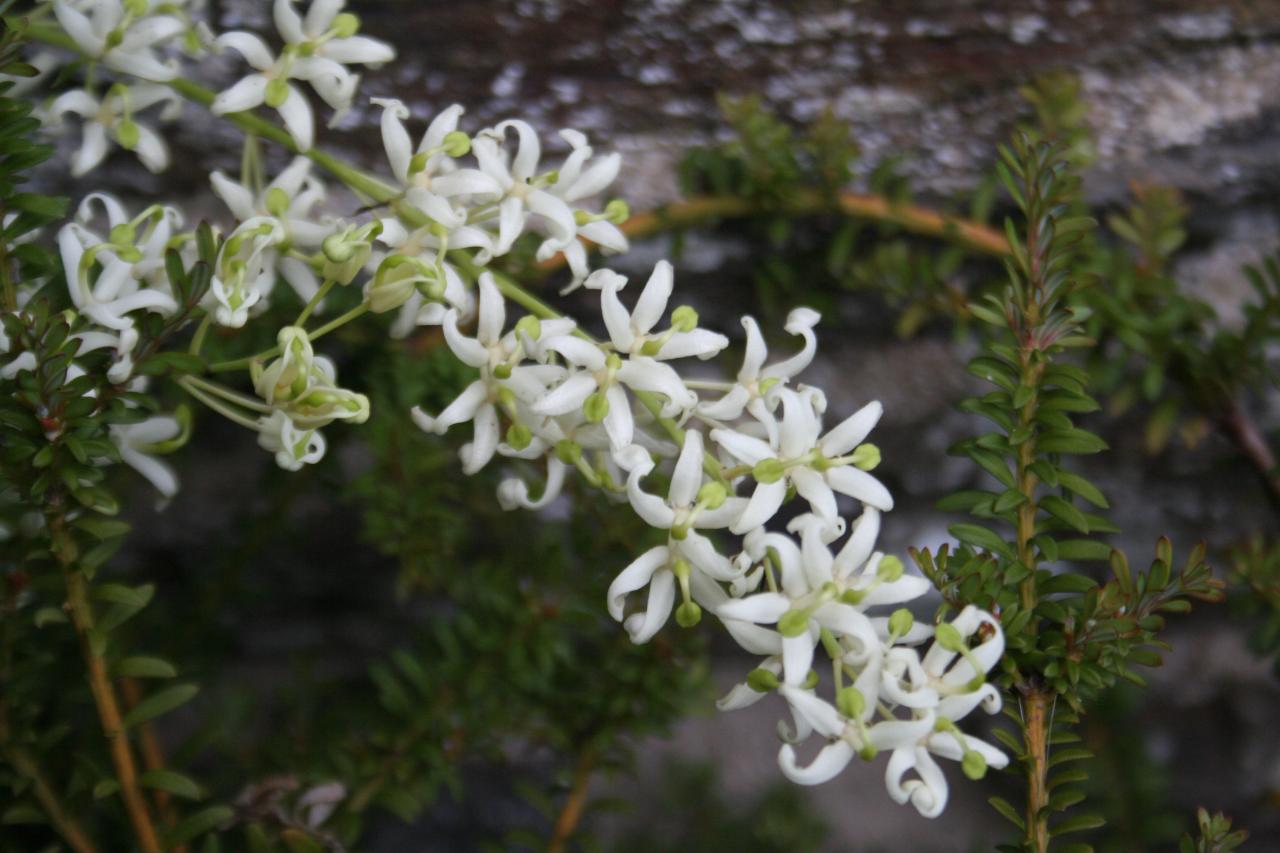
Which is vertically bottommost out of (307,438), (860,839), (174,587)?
(860,839)

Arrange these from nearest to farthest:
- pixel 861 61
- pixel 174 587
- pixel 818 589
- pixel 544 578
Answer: pixel 818 589, pixel 544 578, pixel 861 61, pixel 174 587

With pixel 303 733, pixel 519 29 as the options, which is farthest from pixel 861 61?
pixel 303 733

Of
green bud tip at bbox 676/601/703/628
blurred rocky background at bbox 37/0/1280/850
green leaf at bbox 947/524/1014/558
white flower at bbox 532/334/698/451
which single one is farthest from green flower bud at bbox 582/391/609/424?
blurred rocky background at bbox 37/0/1280/850

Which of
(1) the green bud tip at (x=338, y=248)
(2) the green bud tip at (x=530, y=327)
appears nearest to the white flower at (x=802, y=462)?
(2) the green bud tip at (x=530, y=327)

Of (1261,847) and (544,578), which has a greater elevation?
(544,578)

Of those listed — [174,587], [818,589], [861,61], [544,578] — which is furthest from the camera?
[174,587]

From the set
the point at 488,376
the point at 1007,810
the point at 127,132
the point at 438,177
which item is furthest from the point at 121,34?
the point at 1007,810

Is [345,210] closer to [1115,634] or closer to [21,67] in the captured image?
[21,67]
